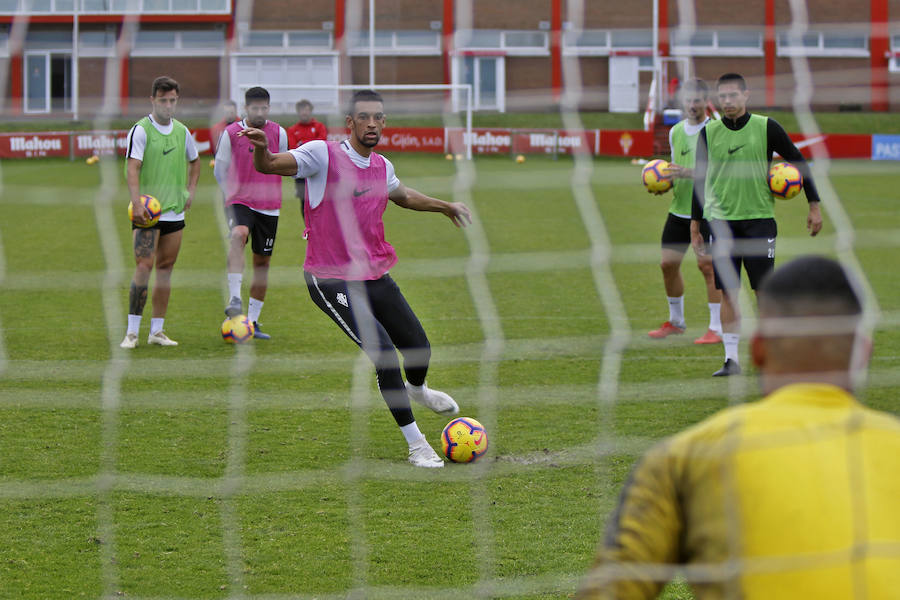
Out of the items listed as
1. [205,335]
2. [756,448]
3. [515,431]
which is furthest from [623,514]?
[205,335]

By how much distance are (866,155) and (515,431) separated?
21.8 m

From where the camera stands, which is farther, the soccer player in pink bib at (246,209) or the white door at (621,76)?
the white door at (621,76)

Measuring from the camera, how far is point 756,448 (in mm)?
1918

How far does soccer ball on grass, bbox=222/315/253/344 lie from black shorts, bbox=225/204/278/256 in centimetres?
59

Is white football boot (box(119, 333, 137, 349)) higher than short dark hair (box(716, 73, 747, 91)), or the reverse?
short dark hair (box(716, 73, 747, 91))

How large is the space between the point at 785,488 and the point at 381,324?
374cm

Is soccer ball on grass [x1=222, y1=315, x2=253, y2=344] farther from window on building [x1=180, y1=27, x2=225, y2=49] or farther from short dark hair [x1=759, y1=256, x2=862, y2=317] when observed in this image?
window on building [x1=180, y1=27, x2=225, y2=49]

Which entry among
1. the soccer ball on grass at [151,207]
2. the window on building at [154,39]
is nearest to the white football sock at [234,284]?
the soccer ball on grass at [151,207]

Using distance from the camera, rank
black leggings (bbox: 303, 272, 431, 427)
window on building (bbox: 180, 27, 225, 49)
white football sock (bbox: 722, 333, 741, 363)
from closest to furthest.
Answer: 1. black leggings (bbox: 303, 272, 431, 427)
2. white football sock (bbox: 722, 333, 741, 363)
3. window on building (bbox: 180, 27, 225, 49)

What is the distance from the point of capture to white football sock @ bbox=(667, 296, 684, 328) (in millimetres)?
8750

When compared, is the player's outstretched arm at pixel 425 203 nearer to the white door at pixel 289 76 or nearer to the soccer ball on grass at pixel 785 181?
the soccer ball on grass at pixel 785 181

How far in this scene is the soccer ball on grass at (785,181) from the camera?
6852 mm

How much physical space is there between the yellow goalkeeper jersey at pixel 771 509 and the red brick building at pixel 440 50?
1083cm

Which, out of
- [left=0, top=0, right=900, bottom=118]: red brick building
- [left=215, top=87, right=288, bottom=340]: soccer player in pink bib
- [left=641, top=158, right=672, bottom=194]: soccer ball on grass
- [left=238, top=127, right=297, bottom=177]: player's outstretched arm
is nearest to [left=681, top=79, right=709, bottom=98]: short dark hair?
[left=641, top=158, right=672, bottom=194]: soccer ball on grass
